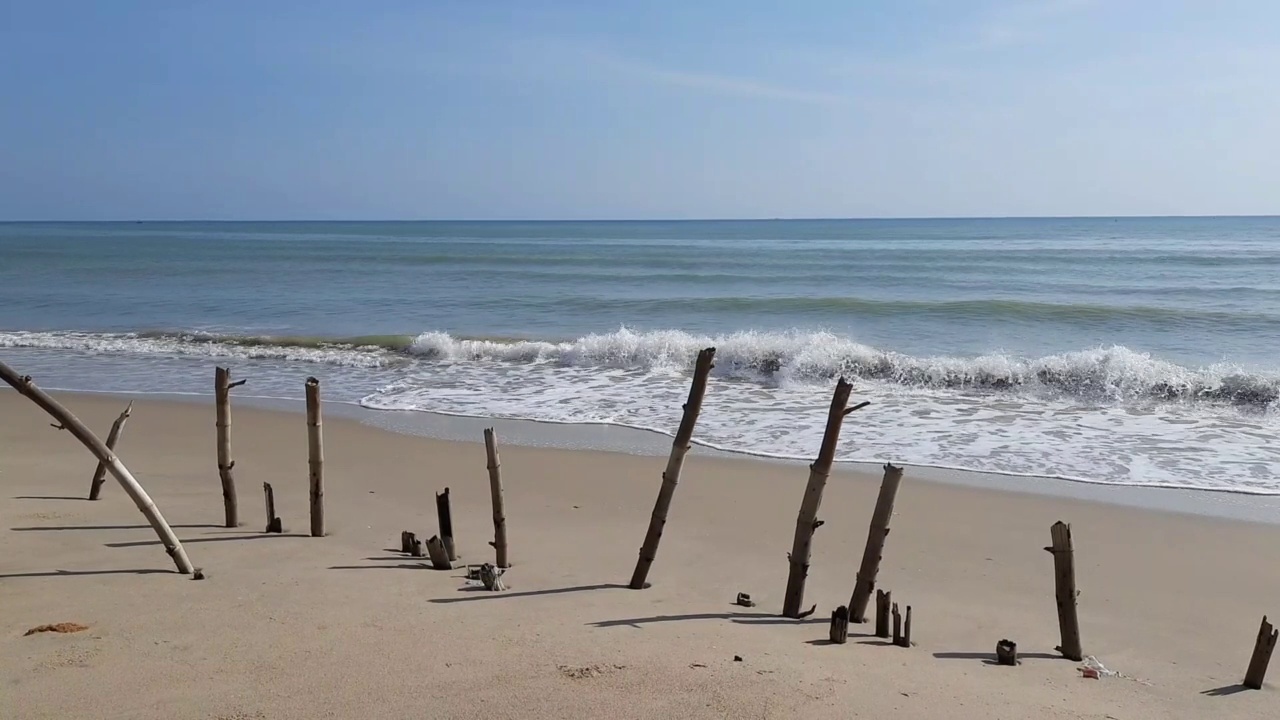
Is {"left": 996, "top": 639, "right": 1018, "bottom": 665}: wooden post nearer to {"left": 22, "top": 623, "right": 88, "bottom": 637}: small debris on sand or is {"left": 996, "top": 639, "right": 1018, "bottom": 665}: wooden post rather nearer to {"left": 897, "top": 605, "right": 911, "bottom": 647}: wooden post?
{"left": 897, "top": 605, "right": 911, "bottom": 647}: wooden post

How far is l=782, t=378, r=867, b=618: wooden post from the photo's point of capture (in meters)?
5.39

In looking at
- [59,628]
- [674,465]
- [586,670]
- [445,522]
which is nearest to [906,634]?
[674,465]

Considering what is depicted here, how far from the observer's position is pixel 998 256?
141 ft

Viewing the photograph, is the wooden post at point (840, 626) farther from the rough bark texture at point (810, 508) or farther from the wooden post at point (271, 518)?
the wooden post at point (271, 518)

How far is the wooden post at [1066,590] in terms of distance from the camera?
199 inches

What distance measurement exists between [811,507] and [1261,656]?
2.43m

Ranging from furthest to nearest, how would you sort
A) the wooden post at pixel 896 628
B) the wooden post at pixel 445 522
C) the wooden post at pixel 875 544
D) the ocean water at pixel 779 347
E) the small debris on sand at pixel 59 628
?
the ocean water at pixel 779 347
the wooden post at pixel 445 522
the wooden post at pixel 875 544
the wooden post at pixel 896 628
the small debris on sand at pixel 59 628

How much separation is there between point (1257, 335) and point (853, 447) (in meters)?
14.5

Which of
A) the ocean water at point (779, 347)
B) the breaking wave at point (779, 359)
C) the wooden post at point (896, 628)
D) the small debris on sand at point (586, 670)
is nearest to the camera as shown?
the small debris on sand at point (586, 670)

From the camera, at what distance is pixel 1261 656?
4.80 meters

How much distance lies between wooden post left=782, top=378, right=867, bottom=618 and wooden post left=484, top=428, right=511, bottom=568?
2.02 meters

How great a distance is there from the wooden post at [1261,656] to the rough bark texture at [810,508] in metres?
2.32

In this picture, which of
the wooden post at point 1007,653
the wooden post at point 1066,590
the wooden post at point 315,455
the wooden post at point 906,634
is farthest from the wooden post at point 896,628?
the wooden post at point 315,455

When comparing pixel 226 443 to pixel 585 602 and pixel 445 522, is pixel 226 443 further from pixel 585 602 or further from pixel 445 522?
pixel 585 602
